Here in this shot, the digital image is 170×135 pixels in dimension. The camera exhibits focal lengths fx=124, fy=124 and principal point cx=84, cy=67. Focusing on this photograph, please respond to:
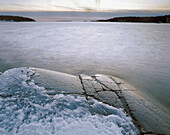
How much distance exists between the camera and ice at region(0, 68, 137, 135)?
2.37m

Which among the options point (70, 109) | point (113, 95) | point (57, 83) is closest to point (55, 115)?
point (70, 109)

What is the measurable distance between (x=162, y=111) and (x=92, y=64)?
200 inches

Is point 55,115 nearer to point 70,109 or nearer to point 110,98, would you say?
point 70,109

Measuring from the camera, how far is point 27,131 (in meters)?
2.30

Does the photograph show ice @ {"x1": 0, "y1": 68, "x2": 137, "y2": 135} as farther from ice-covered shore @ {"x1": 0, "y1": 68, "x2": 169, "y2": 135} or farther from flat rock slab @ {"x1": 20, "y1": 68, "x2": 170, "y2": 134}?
flat rock slab @ {"x1": 20, "y1": 68, "x2": 170, "y2": 134}

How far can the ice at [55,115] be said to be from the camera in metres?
2.37

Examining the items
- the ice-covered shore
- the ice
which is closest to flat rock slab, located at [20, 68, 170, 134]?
the ice-covered shore

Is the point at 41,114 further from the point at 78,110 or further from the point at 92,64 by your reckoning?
the point at 92,64

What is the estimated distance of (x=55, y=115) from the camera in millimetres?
2729

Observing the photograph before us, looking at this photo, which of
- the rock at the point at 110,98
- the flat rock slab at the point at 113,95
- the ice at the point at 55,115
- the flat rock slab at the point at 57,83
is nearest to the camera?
the ice at the point at 55,115

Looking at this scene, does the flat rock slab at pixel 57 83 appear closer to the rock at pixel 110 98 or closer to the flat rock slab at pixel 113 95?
the flat rock slab at pixel 113 95

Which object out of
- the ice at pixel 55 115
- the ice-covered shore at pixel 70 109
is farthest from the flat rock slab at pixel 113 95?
the ice at pixel 55 115

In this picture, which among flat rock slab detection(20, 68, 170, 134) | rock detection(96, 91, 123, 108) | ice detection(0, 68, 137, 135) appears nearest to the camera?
ice detection(0, 68, 137, 135)

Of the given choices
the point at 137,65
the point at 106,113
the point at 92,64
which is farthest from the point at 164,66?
the point at 106,113
